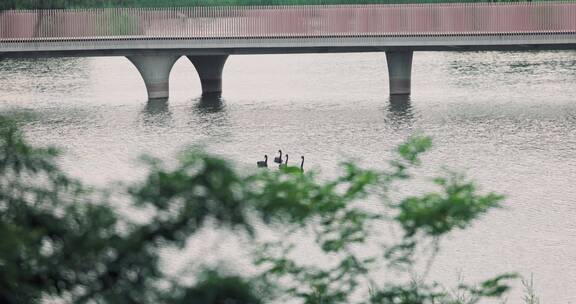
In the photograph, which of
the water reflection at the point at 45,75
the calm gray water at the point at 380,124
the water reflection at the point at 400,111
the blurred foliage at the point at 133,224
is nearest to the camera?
the blurred foliage at the point at 133,224

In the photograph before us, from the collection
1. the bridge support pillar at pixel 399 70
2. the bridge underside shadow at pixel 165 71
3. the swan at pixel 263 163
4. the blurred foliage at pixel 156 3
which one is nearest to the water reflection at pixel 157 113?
the bridge underside shadow at pixel 165 71

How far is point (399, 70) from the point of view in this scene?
6072cm

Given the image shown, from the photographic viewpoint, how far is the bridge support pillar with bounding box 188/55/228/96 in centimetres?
6562

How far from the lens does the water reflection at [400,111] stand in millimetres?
50500

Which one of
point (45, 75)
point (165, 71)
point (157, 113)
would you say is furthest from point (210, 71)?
point (45, 75)

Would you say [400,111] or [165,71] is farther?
[165,71]

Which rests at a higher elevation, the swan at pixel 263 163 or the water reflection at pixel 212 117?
the water reflection at pixel 212 117

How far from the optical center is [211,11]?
207 feet

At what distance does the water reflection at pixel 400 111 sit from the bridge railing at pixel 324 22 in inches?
127

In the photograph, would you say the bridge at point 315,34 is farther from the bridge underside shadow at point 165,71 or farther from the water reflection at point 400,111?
the water reflection at point 400,111

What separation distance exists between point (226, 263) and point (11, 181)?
1.87m

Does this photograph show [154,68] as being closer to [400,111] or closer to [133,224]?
[400,111]

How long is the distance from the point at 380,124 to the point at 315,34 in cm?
1148

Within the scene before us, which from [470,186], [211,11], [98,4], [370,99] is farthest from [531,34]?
[470,186]
